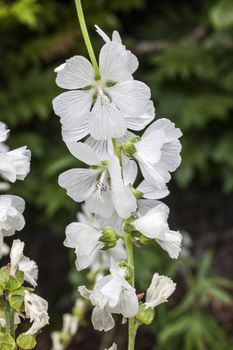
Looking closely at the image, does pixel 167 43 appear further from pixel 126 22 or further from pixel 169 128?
pixel 169 128

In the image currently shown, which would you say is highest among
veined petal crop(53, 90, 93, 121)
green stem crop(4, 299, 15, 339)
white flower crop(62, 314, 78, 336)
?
veined petal crop(53, 90, 93, 121)

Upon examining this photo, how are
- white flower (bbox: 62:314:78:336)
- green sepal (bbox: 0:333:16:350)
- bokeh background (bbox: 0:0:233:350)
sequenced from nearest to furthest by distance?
green sepal (bbox: 0:333:16:350)
white flower (bbox: 62:314:78:336)
bokeh background (bbox: 0:0:233:350)

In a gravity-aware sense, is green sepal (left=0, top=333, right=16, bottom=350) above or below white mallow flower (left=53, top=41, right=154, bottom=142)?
below

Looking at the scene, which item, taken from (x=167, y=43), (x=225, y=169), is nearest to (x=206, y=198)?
(x=225, y=169)

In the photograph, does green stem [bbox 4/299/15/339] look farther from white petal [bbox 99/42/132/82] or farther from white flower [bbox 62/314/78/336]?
white flower [bbox 62/314/78/336]

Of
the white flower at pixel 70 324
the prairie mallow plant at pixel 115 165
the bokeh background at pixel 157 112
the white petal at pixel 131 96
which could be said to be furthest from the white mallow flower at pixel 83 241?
the bokeh background at pixel 157 112

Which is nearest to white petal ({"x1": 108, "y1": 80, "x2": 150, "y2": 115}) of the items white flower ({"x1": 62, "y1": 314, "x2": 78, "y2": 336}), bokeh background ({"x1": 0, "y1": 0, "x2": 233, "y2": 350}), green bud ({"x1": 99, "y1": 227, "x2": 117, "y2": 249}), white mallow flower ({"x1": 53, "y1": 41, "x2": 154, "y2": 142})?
white mallow flower ({"x1": 53, "y1": 41, "x2": 154, "y2": 142})
